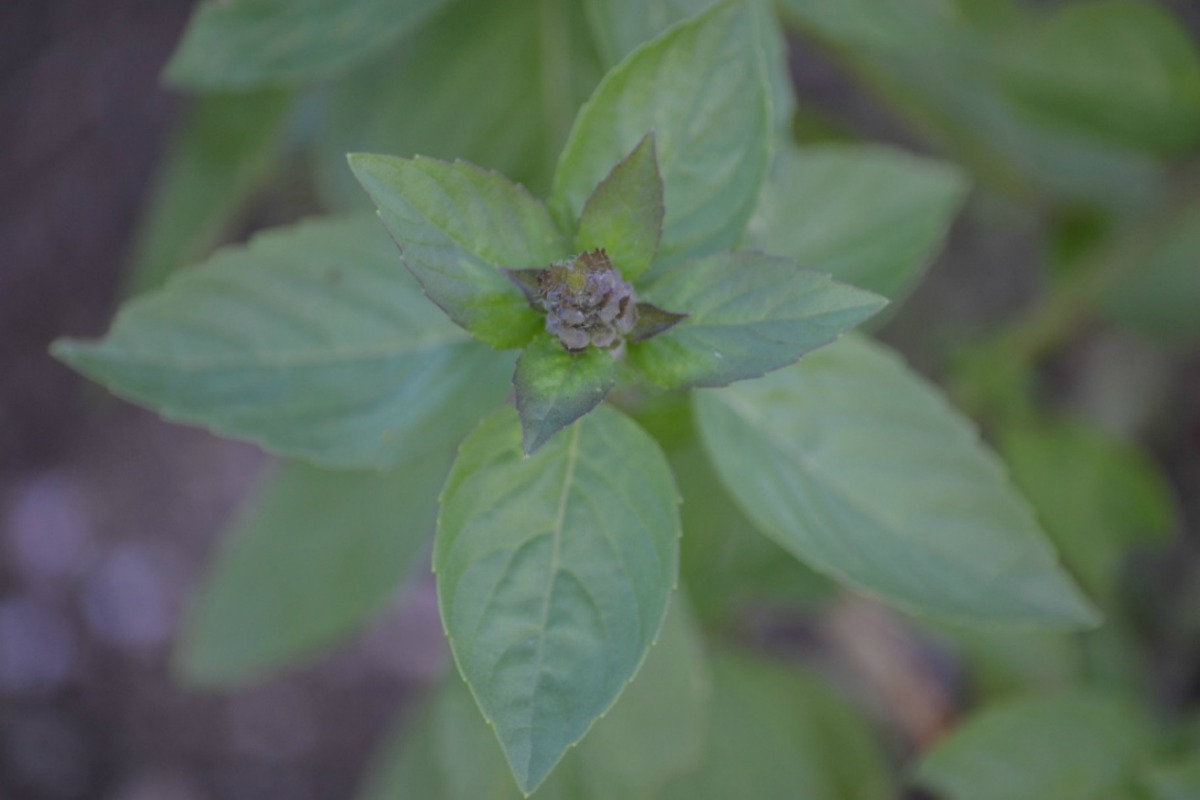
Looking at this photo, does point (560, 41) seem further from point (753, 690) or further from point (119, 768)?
point (119, 768)

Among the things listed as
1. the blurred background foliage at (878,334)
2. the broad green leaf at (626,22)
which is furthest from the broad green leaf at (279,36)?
the broad green leaf at (626,22)

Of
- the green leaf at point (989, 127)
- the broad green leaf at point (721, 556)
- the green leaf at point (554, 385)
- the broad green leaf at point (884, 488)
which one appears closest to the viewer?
the green leaf at point (554, 385)

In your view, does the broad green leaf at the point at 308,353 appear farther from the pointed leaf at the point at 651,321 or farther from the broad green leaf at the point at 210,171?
the broad green leaf at the point at 210,171

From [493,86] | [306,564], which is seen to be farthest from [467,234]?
[306,564]

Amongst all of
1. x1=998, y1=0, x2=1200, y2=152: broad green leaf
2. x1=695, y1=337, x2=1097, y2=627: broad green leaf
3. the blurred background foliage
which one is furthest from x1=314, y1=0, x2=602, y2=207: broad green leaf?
x1=998, y1=0, x2=1200, y2=152: broad green leaf

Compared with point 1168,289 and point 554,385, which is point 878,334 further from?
point 554,385

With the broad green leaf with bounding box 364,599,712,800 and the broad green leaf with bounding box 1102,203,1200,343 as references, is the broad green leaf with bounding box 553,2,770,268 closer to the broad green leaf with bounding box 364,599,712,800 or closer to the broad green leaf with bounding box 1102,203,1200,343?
the broad green leaf with bounding box 364,599,712,800

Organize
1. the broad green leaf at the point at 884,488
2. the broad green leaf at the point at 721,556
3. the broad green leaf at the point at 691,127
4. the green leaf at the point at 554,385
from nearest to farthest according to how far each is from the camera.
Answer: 1. the green leaf at the point at 554,385
2. the broad green leaf at the point at 691,127
3. the broad green leaf at the point at 884,488
4. the broad green leaf at the point at 721,556
